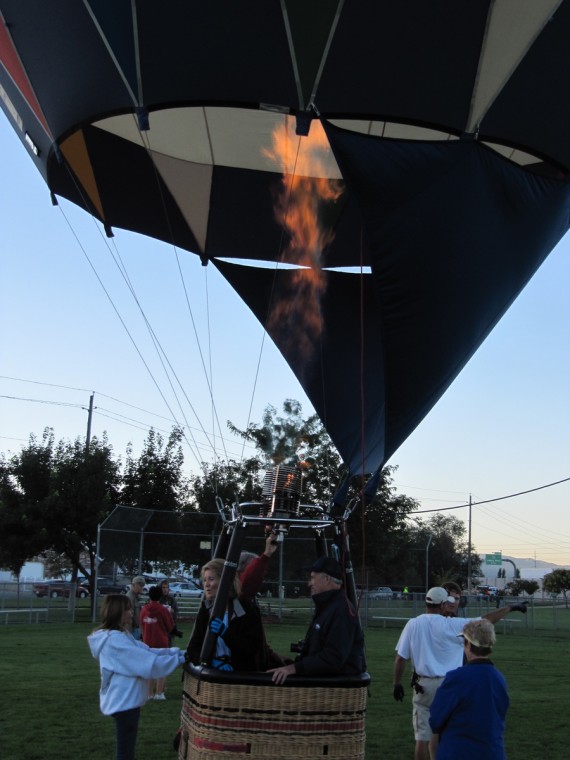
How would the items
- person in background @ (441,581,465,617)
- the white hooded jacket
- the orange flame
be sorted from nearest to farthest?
the white hooded jacket
person in background @ (441,581,465,617)
the orange flame

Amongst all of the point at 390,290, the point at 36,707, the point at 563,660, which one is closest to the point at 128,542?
the point at 563,660

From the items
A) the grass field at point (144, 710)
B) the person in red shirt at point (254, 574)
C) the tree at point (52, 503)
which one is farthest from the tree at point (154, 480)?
the person in red shirt at point (254, 574)

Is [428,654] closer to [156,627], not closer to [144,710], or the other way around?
[144,710]

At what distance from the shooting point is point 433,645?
6.36 metres

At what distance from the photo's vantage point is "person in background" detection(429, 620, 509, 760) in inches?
158

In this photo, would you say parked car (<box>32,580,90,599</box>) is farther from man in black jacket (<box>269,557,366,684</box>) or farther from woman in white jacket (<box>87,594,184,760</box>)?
man in black jacket (<box>269,557,366,684</box>)

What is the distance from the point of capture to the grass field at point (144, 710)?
7.44m

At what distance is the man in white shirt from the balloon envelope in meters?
1.62

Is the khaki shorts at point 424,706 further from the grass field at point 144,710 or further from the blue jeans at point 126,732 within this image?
the blue jeans at point 126,732

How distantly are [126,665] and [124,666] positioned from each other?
1cm

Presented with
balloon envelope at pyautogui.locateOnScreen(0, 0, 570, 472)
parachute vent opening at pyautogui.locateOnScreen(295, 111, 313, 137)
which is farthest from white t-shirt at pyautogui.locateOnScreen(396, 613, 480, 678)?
parachute vent opening at pyautogui.locateOnScreen(295, 111, 313, 137)

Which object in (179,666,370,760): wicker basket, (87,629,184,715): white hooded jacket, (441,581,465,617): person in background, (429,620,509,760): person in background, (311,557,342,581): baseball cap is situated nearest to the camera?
(429,620,509,760): person in background

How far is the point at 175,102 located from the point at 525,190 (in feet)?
10.2

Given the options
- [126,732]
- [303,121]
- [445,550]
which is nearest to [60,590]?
[303,121]
